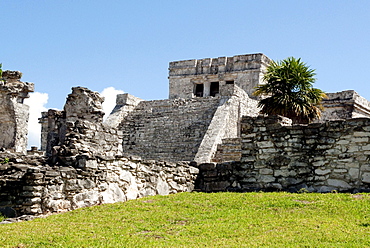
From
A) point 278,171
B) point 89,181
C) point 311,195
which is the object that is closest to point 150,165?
point 89,181

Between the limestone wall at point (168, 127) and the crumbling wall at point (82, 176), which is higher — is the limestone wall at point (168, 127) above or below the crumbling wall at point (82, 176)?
above

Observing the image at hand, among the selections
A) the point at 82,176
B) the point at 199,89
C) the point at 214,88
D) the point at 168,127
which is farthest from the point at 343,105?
the point at 82,176

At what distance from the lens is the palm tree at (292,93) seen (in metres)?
16.5

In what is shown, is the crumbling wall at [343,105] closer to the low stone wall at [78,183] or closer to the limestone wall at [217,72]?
the limestone wall at [217,72]

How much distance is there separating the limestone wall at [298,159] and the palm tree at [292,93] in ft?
22.4

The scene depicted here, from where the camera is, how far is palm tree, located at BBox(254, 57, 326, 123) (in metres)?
16.5

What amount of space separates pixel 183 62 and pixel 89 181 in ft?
65.4

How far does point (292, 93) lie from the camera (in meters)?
17.1

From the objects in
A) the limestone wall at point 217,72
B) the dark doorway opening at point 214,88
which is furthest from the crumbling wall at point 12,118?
the dark doorway opening at point 214,88

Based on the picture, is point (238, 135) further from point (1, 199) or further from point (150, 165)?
point (1, 199)

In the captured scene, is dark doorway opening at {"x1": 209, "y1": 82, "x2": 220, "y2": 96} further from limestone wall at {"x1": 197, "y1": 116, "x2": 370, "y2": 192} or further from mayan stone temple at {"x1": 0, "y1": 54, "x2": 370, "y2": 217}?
limestone wall at {"x1": 197, "y1": 116, "x2": 370, "y2": 192}

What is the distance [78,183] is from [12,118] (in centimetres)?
634

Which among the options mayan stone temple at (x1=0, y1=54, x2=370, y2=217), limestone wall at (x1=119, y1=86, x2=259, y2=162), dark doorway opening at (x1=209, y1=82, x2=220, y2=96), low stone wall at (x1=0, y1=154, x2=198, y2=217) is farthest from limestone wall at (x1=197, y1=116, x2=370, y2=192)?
dark doorway opening at (x1=209, y1=82, x2=220, y2=96)

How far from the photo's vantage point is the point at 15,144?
13.5 m
